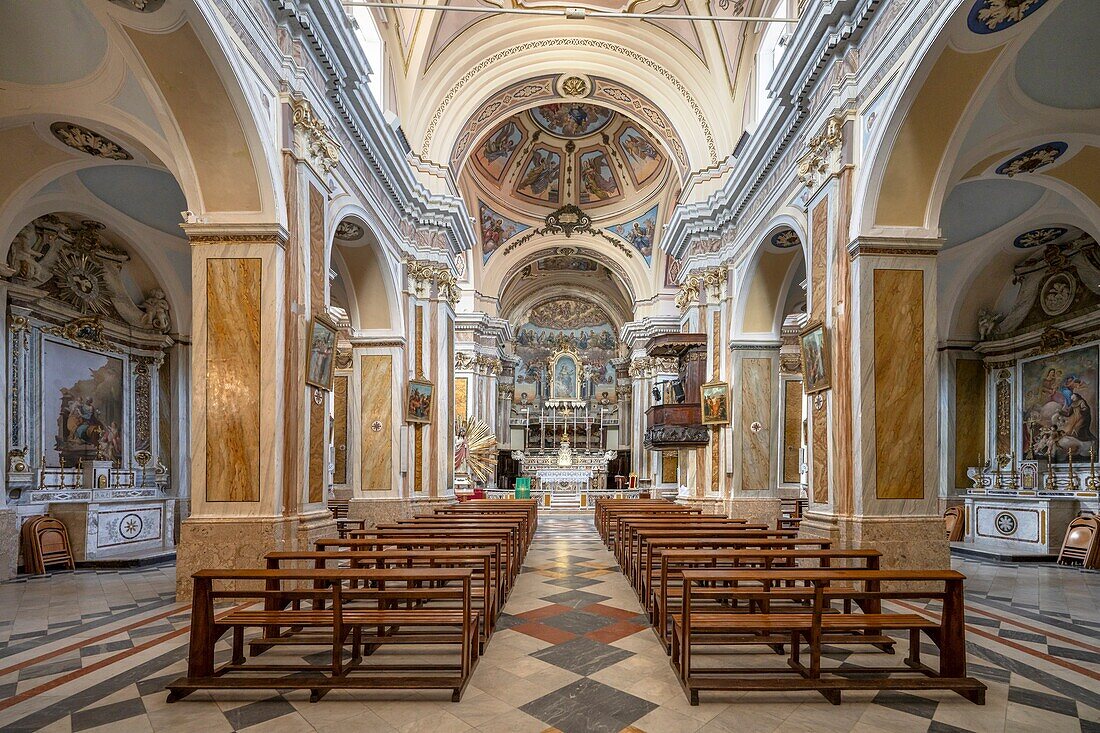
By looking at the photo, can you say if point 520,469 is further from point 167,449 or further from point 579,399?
point 167,449

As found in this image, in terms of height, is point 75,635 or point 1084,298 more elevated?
point 1084,298

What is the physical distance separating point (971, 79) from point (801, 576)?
5312 mm

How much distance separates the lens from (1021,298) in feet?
Answer: 39.4

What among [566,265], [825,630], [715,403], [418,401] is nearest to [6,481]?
[418,401]

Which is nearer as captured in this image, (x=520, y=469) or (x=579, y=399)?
(x=520, y=469)

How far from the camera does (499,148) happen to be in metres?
21.5

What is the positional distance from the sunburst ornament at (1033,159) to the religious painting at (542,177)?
15.6 metres

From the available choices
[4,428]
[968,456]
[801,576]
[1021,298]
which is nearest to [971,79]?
[801,576]

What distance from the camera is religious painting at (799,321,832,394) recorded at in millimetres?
7562

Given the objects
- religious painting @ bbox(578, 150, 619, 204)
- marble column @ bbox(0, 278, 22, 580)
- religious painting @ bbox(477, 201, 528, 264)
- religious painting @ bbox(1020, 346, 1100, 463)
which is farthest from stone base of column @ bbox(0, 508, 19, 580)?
religious painting @ bbox(578, 150, 619, 204)

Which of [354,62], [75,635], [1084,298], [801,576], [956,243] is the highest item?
[354,62]

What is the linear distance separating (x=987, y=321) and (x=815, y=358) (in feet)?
22.3

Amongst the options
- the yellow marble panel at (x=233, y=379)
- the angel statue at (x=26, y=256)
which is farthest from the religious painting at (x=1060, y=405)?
the angel statue at (x=26, y=256)

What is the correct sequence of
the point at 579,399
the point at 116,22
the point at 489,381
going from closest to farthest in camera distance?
the point at 116,22 < the point at 489,381 < the point at 579,399
